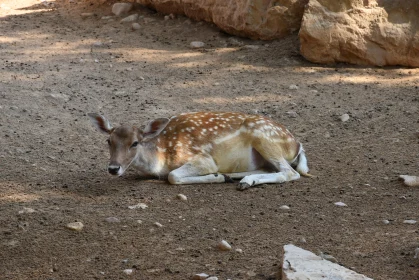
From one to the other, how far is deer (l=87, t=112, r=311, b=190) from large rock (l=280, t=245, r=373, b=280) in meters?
2.13

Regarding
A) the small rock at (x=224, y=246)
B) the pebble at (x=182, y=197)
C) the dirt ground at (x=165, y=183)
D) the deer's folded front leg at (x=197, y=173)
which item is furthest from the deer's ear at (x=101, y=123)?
the small rock at (x=224, y=246)

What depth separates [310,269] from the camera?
4.43 meters

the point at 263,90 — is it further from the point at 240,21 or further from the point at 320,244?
the point at 320,244

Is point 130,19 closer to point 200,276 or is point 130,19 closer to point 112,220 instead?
point 112,220

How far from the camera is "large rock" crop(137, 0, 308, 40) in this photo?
10969mm

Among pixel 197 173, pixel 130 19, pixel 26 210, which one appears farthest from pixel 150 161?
pixel 130 19

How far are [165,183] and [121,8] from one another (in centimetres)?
678

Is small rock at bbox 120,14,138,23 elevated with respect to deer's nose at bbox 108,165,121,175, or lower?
lower

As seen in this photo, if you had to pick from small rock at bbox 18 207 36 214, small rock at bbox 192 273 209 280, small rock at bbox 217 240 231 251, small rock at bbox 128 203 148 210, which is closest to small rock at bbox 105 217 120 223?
small rock at bbox 128 203 148 210

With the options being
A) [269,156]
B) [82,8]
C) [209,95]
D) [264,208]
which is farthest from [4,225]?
[82,8]

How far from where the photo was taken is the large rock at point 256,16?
11.0 metres

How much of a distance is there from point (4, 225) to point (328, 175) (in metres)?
3.19

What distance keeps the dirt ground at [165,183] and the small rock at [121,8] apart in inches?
7.3

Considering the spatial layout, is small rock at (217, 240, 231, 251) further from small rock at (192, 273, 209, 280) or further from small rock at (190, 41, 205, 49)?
small rock at (190, 41, 205, 49)
